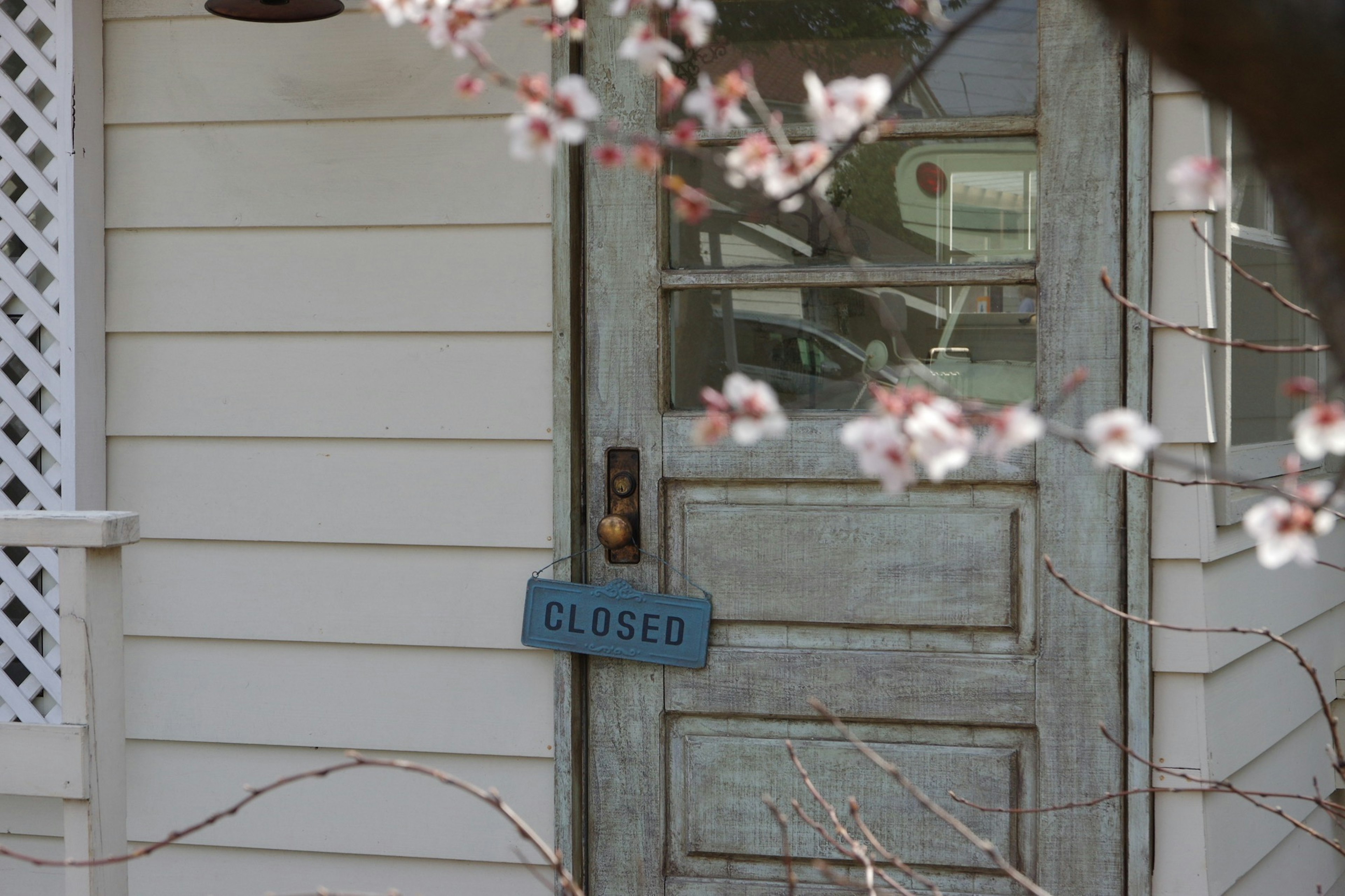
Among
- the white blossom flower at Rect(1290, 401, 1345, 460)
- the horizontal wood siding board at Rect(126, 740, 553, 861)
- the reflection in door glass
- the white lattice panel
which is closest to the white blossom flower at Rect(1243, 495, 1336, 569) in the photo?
the white blossom flower at Rect(1290, 401, 1345, 460)

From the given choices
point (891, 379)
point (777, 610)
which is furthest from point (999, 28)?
point (777, 610)

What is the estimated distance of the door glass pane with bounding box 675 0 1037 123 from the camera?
196cm

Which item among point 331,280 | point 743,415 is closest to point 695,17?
point 743,415

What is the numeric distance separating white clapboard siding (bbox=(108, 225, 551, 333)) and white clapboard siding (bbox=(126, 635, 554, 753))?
0.52 meters

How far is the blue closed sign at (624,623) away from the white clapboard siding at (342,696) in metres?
0.09

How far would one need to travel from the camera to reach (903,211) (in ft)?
6.57

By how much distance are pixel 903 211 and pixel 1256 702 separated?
1.02 meters

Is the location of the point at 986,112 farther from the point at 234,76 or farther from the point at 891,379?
the point at 234,76

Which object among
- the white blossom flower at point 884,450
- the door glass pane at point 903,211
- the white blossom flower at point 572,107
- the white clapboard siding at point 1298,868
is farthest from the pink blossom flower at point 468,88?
the white clapboard siding at point 1298,868

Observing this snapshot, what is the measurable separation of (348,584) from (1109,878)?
4.49 feet

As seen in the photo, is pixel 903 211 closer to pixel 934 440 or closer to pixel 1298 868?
pixel 934 440

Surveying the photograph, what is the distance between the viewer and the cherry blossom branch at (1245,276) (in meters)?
1.28

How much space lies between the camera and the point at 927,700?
6.58ft

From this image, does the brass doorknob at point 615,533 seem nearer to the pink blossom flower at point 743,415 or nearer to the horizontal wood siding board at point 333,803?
the horizontal wood siding board at point 333,803
